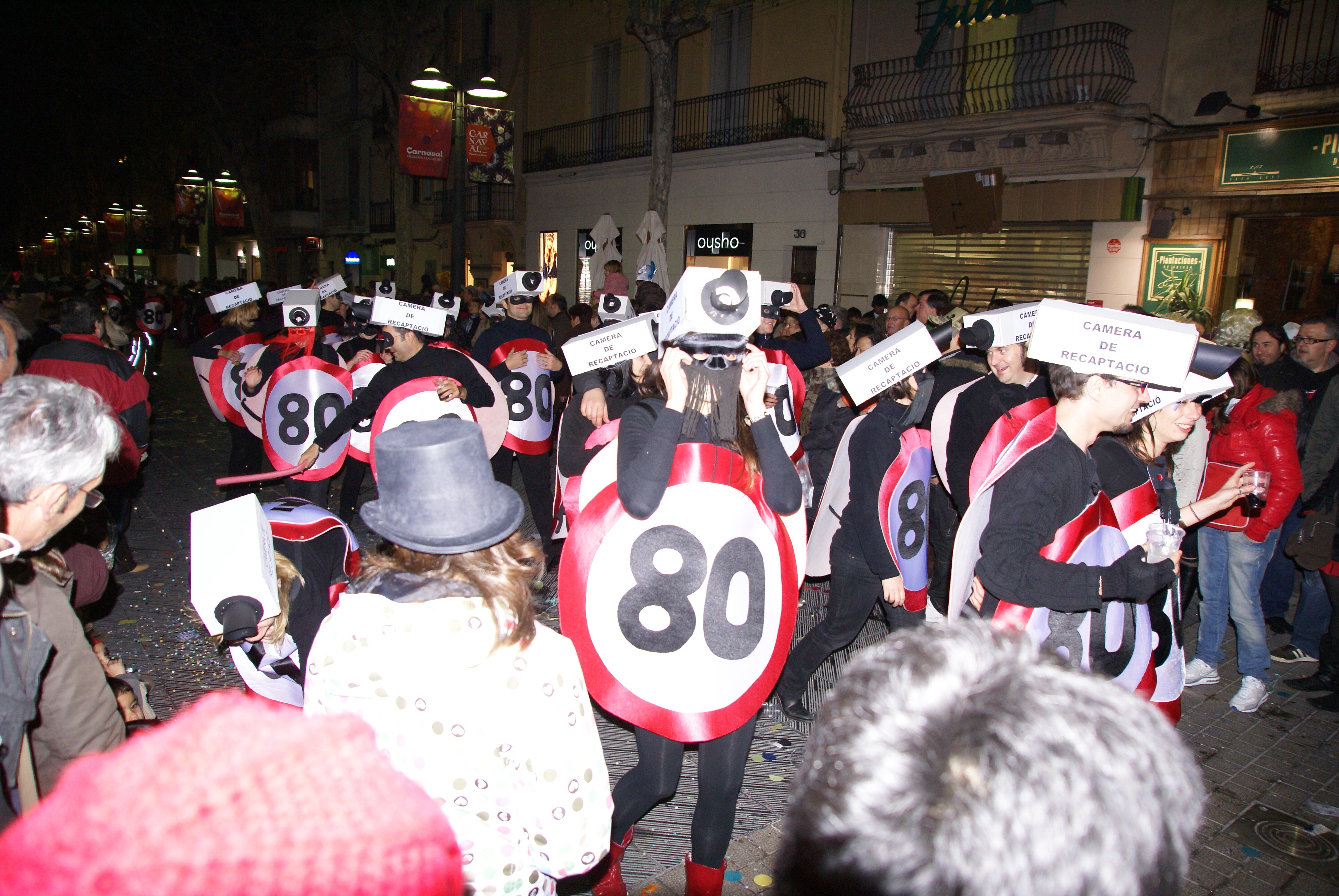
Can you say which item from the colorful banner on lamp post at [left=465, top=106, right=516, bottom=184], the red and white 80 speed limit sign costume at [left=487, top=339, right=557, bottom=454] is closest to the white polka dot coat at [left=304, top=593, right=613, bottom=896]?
the red and white 80 speed limit sign costume at [left=487, top=339, right=557, bottom=454]

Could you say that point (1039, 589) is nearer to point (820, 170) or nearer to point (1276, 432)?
point (1276, 432)

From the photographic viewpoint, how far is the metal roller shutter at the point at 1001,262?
13945 mm

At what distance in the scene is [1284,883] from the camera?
3102 mm

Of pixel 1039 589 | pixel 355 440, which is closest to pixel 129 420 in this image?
pixel 355 440

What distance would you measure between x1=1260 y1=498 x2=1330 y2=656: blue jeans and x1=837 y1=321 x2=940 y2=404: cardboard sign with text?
2.75 meters

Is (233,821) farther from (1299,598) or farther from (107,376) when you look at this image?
(1299,598)

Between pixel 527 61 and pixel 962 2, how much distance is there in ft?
45.1

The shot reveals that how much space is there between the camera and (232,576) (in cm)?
232

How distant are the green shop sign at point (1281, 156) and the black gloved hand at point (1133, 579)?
469 inches

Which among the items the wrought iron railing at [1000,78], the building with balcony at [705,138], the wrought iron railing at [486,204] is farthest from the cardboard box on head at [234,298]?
the wrought iron railing at [486,204]

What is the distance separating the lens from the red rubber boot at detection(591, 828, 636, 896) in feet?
9.20

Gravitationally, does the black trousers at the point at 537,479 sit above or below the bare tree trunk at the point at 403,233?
below

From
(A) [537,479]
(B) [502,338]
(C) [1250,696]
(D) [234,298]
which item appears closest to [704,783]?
(C) [1250,696]

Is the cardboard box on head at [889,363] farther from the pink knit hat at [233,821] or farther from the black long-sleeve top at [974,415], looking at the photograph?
the pink knit hat at [233,821]
